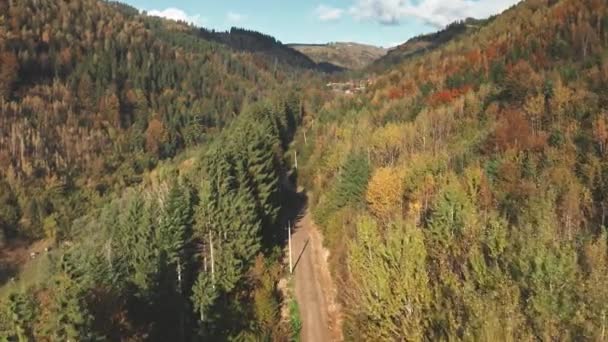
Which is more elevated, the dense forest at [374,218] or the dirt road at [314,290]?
the dense forest at [374,218]

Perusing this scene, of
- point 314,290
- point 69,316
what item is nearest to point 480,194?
point 314,290

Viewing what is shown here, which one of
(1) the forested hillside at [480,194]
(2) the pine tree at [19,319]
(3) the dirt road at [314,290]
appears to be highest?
(1) the forested hillside at [480,194]

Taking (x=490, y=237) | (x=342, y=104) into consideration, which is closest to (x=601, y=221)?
(x=490, y=237)

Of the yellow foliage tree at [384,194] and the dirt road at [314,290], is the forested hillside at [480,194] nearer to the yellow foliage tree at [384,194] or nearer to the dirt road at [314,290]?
the yellow foliage tree at [384,194]

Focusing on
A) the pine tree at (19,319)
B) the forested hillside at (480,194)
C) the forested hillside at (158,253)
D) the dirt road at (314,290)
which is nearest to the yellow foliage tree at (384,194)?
the forested hillside at (480,194)

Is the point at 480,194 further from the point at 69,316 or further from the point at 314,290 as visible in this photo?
the point at 69,316
